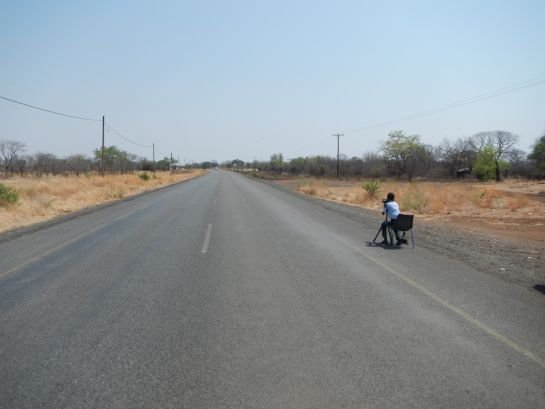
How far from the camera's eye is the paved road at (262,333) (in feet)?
10.9

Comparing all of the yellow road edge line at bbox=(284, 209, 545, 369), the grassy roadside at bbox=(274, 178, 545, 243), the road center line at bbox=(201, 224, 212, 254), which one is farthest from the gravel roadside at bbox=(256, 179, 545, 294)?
the road center line at bbox=(201, 224, 212, 254)

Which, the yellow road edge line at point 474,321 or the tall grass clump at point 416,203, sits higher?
the tall grass clump at point 416,203

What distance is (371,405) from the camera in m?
3.16

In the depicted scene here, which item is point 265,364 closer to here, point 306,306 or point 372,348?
point 372,348

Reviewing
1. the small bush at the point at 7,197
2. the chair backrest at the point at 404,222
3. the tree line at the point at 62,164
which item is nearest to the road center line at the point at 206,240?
the chair backrest at the point at 404,222

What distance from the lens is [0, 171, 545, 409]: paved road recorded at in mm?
3330

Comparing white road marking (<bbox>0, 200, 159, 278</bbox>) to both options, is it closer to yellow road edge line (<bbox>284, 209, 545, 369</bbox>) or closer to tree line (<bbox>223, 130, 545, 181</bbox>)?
yellow road edge line (<bbox>284, 209, 545, 369</bbox>)

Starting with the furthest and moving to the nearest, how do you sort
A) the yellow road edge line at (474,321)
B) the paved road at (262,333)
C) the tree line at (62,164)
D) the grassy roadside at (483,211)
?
the tree line at (62,164) < the grassy roadside at (483,211) < the yellow road edge line at (474,321) < the paved road at (262,333)

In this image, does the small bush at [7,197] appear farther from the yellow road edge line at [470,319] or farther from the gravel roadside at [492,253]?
the gravel roadside at [492,253]

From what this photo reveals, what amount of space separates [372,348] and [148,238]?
26.7 ft

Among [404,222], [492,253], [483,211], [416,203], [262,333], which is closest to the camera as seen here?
[262,333]

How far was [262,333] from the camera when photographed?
4.58 m

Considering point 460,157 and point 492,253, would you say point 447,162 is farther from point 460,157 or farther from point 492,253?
point 492,253

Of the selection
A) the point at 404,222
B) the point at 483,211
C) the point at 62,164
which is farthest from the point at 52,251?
the point at 62,164
